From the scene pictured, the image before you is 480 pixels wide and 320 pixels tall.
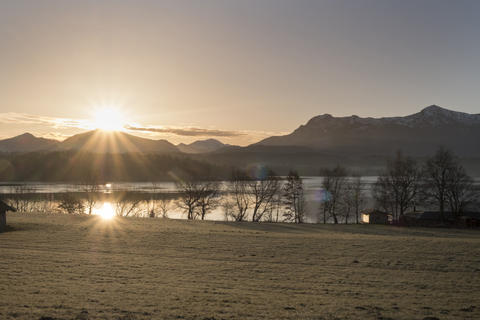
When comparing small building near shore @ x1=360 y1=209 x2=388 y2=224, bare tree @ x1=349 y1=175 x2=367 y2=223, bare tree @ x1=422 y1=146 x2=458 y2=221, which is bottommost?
small building near shore @ x1=360 y1=209 x2=388 y2=224

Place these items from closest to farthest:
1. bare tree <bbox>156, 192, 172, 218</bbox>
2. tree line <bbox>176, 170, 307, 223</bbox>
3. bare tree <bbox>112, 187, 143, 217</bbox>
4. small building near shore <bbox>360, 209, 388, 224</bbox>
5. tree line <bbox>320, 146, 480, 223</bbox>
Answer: tree line <bbox>320, 146, 480, 223</bbox>, small building near shore <bbox>360, 209, 388, 224</bbox>, tree line <bbox>176, 170, 307, 223</bbox>, bare tree <bbox>156, 192, 172, 218</bbox>, bare tree <bbox>112, 187, 143, 217</bbox>

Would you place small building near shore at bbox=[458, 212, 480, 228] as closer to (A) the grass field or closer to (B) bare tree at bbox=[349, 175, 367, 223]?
(B) bare tree at bbox=[349, 175, 367, 223]

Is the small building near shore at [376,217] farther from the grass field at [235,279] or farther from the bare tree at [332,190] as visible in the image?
the grass field at [235,279]

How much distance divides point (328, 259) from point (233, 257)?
226 inches

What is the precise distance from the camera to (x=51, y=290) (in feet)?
40.0

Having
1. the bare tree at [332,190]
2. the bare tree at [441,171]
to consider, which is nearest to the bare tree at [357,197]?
the bare tree at [332,190]

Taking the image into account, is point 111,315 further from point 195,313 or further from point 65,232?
point 65,232

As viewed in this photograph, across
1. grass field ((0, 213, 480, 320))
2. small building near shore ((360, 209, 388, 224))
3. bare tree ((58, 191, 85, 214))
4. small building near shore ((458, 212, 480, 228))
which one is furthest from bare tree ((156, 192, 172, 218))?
small building near shore ((458, 212, 480, 228))

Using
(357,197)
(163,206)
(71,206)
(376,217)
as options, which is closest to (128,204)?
(163,206)

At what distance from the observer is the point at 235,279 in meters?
14.7

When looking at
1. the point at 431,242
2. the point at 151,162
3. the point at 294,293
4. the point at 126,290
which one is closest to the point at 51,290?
the point at 126,290

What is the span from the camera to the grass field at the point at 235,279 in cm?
1057

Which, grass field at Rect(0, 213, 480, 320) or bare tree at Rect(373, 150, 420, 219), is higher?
bare tree at Rect(373, 150, 420, 219)

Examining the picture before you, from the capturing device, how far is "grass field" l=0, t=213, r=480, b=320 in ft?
34.7
